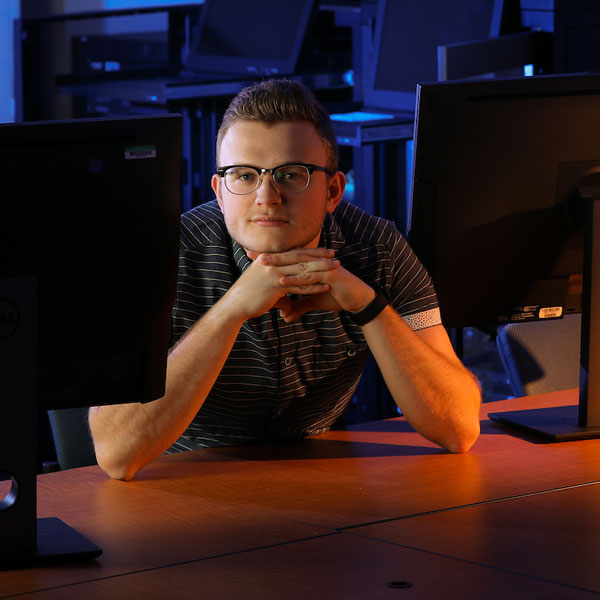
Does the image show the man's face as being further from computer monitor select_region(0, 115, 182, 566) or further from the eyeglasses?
computer monitor select_region(0, 115, 182, 566)

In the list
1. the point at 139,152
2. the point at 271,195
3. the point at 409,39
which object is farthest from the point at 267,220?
the point at 409,39

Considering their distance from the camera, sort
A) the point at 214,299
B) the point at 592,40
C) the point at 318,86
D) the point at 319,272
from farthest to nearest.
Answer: the point at 318,86, the point at 592,40, the point at 214,299, the point at 319,272

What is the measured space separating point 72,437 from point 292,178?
2.12 ft

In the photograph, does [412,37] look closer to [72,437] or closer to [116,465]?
[72,437]

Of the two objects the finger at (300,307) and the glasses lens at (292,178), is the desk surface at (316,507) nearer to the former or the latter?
the finger at (300,307)

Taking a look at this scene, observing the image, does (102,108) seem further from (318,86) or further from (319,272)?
(319,272)

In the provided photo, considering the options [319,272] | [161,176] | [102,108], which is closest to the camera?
[161,176]

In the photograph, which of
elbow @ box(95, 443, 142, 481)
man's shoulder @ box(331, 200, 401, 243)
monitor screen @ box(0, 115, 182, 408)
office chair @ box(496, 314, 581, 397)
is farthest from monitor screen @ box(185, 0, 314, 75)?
monitor screen @ box(0, 115, 182, 408)

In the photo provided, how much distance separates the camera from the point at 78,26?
5727mm

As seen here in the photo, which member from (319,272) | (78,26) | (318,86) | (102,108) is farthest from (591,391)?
(78,26)

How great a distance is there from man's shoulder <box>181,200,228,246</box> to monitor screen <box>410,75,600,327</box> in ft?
1.12

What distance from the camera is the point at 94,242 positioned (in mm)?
1263

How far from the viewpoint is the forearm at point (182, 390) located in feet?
5.36

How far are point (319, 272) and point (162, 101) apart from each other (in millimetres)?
2462
